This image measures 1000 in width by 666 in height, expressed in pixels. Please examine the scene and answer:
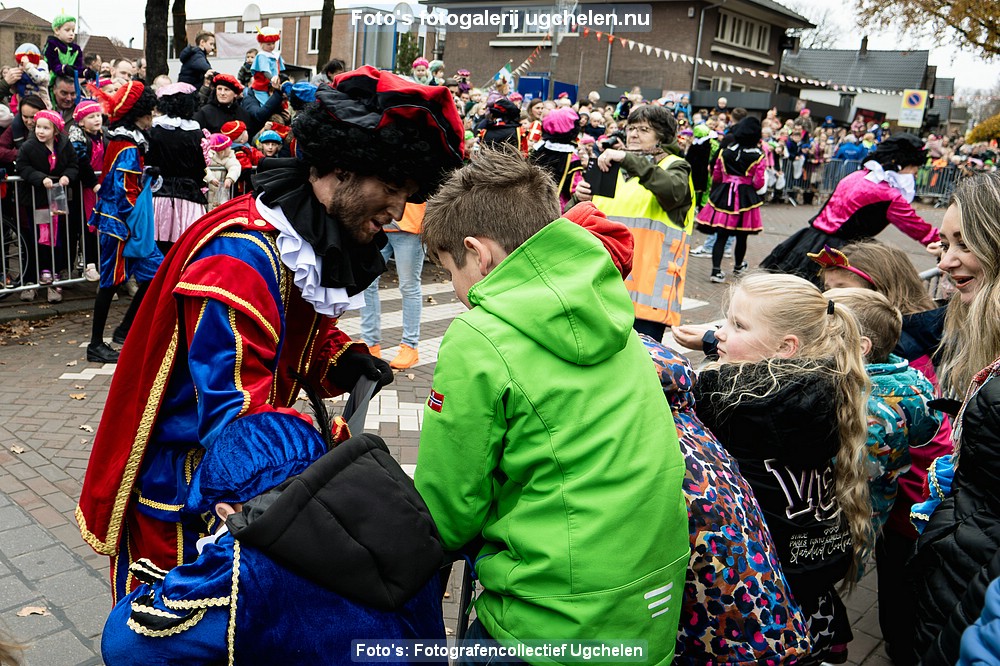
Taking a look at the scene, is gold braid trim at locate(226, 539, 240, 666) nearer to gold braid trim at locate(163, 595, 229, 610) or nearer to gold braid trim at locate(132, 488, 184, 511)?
gold braid trim at locate(163, 595, 229, 610)

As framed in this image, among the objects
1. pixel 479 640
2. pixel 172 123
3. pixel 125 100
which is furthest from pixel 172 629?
pixel 125 100

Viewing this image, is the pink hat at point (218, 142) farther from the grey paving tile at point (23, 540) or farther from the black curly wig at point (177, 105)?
the grey paving tile at point (23, 540)

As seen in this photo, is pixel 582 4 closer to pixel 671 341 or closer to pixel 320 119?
pixel 671 341

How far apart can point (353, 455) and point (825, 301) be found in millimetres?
1746

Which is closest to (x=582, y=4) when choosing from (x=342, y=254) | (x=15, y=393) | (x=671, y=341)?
(x=671, y=341)

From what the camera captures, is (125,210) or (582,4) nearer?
(125,210)

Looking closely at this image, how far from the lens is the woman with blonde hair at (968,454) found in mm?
1798

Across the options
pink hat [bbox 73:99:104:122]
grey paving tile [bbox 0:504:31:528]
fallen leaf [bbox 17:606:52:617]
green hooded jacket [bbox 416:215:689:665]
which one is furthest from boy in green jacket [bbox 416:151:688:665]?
pink hat [bbox 73:99:104:122]

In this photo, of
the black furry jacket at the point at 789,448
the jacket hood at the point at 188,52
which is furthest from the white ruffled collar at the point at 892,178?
the jacket hood at the point at 188,52

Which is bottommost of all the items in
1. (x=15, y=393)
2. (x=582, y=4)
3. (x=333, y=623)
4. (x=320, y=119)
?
(x=15, y=393)

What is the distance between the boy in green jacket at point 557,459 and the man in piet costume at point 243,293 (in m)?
0.61

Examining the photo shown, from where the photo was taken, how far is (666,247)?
5.71 m

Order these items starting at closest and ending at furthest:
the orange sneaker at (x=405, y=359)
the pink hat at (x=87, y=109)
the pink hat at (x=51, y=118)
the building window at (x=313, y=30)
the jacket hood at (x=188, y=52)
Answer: the orange sneaker at (x=405, y=359), the pink hat at (x=51, y=118), the pink hat at (x=87, y=109), the jacket hood at (x=188, y=52), the building window at (x=313, y=30)

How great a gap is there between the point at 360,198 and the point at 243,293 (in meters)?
0.46
